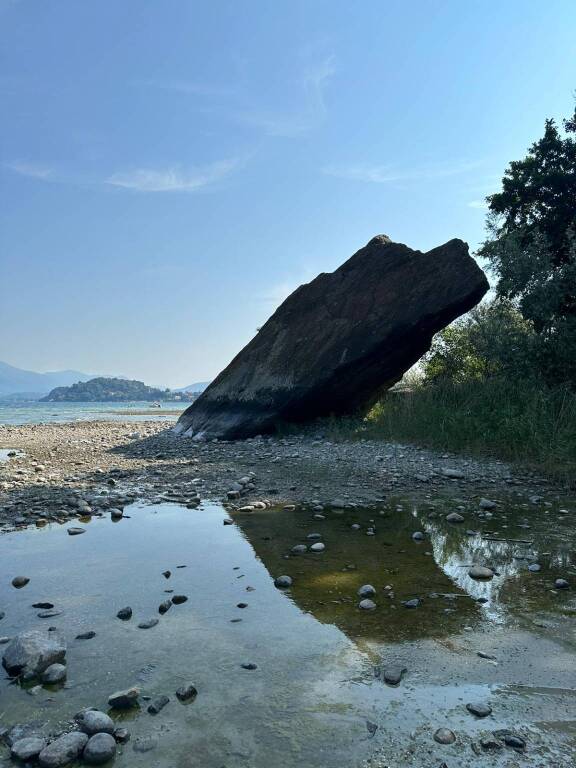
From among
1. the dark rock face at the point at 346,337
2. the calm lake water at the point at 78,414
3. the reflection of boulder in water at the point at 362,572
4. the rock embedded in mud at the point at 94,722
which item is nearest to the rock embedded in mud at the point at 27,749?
the rock embedded in mud at the point at 94,722

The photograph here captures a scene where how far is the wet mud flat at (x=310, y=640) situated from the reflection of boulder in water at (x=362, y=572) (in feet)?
0.09

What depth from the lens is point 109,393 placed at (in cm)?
13000

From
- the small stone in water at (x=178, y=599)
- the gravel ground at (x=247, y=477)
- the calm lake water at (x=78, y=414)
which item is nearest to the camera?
the small stone in water at (x=178, y=599)

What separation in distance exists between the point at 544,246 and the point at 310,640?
16.2 meters

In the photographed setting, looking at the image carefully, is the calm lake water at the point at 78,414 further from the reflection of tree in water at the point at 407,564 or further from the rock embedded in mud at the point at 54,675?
the rock embedded in mud at the point at 54,675

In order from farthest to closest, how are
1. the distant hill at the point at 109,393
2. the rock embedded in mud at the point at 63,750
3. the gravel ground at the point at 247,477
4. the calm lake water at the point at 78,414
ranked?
the distant hill at the point at 109,393
the calm lake water at the point at 78,414
the gravel ground at the point at 247,477
the rock embedded in mud at the point at 63,750

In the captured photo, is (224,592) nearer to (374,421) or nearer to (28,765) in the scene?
(28,765)

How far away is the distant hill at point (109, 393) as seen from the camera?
423ft

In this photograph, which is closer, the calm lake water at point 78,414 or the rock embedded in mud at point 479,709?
the rock embedded in mud at point 479,709

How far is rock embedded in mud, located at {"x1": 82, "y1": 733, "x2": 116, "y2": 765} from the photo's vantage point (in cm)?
246

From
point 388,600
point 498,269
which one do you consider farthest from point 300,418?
point 388,600

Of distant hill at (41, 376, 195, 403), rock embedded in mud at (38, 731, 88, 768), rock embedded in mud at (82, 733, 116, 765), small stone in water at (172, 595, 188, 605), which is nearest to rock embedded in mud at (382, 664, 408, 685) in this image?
rock embedded in mud at (82, 733, 116, 765)

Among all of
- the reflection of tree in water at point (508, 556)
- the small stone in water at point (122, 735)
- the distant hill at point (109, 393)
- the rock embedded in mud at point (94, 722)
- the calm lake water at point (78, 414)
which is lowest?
the calm lake water at point (78, 414)

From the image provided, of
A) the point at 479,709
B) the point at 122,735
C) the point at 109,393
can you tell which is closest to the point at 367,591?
the point at 479,709
